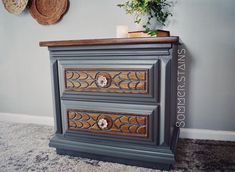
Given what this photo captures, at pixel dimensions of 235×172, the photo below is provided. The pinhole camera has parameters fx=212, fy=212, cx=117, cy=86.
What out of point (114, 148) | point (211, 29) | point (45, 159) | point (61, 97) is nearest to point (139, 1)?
point (211, 29)

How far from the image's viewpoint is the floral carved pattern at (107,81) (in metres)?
1.02

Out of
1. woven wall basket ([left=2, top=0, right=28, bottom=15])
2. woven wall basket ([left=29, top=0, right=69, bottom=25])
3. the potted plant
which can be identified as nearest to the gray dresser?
the potted plant

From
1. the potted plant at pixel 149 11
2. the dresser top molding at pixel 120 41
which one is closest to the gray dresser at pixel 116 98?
the dresser top molding at pixel 120 41

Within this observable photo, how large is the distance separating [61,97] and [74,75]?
156mm

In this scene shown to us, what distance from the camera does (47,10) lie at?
1.65 m

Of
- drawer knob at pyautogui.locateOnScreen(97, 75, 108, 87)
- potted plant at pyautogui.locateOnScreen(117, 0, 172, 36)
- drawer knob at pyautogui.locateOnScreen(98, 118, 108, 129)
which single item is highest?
potted plant at pyautogui.locateOnScreen(117, 0, 172, 36)

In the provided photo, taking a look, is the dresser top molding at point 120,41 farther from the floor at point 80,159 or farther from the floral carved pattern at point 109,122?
the floor at point 80,159

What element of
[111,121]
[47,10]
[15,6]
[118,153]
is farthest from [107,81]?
[15,6]

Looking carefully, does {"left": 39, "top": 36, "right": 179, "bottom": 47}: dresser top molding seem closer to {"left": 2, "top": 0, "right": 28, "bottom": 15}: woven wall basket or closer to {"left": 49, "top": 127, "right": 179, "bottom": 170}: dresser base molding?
{"left": 49, "top": 127, "right": 179, "bottom": 170}: dresser base molding

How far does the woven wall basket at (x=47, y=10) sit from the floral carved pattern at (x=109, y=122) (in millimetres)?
841

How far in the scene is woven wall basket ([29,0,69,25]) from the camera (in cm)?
160

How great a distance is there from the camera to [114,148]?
3.61 feet

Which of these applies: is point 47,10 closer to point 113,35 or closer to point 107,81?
point 113,35

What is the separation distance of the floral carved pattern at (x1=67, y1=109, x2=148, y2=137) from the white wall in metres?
0.57
